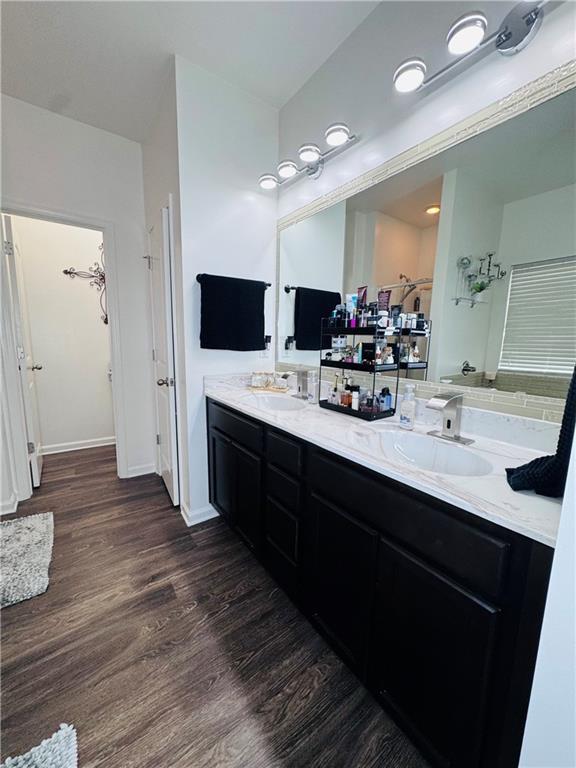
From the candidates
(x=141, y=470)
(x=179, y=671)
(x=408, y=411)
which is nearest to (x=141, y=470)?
(x=141, y=470)

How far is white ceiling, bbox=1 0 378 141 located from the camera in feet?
4.69

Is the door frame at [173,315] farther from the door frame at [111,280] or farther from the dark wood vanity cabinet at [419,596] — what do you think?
the dark wood vanity cabinet at [419,596]

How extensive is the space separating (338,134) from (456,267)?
93 centimetres

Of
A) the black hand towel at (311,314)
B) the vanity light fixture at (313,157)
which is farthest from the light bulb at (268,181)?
the black hand towel at (311,314)

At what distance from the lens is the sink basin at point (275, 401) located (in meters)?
1.83

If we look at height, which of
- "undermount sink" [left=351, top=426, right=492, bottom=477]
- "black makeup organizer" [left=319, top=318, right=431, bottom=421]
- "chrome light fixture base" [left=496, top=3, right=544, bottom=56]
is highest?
"chrome light fixture base" [left=496, top=3, right=544, bottom=56]

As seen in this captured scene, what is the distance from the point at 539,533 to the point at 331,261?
5.41 feet

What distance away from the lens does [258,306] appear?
6.93 feet

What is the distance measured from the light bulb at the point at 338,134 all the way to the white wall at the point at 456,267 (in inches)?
23.9

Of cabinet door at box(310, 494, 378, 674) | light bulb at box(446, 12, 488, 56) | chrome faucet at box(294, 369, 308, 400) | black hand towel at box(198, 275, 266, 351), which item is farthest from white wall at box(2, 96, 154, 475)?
light bulb at box(446, 12, 488, 56)

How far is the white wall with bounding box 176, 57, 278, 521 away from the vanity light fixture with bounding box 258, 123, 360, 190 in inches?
5.8

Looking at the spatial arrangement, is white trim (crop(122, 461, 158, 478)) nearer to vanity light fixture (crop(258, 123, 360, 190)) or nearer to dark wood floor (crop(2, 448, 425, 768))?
dark wood floor (crop(2, 448, 425, 768))

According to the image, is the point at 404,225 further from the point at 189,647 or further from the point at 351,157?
the point at 189,647

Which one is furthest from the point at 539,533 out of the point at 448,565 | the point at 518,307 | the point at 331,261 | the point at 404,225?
the point at 331,261
